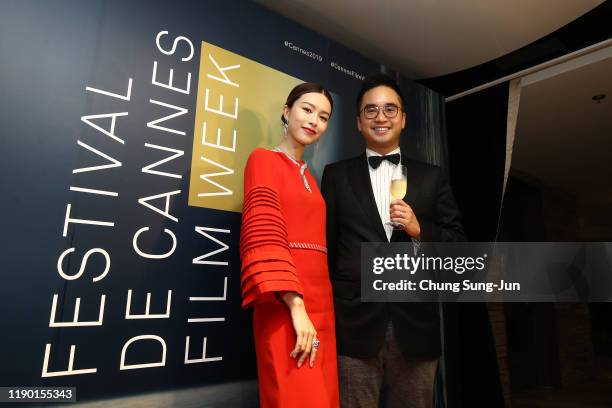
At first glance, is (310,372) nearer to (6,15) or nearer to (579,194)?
(6,15)

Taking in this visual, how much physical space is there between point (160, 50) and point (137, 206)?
743 millimetres

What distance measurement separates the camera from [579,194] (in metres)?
6.45

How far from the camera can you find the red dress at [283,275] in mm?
1328

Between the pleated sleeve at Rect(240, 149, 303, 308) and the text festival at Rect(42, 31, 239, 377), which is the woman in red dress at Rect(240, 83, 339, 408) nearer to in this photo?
the pleated sleeve at Rect(240, 149, 303, 308)

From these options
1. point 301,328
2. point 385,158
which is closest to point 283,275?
point 301,328

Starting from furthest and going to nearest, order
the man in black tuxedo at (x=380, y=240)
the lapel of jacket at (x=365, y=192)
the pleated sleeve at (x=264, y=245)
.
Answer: the lapel of jacket at (x=365, y=192) < the man in black tuxedo at (x=380, y=240) < the pleated sleeve at (x=264, y=245)

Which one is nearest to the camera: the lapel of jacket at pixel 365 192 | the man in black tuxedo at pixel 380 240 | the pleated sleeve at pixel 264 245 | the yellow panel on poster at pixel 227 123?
the pleated sleeve at pixel 264 245

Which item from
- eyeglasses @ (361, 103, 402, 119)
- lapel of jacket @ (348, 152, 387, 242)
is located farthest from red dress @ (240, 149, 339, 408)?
eyeglasses @ (361, 103, 402, 119)

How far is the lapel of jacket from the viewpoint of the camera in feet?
5.97

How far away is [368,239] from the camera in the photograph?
179cm

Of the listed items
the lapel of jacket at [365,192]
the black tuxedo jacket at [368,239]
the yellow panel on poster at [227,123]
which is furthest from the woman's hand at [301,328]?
the yellow panel on poster at [227,123]

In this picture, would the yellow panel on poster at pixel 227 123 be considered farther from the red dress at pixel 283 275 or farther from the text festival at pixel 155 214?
the red dress at pixel 283 275

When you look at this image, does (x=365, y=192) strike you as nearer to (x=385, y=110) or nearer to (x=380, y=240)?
(x=380, y=240)

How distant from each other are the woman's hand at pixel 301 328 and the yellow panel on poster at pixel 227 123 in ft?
2.51
